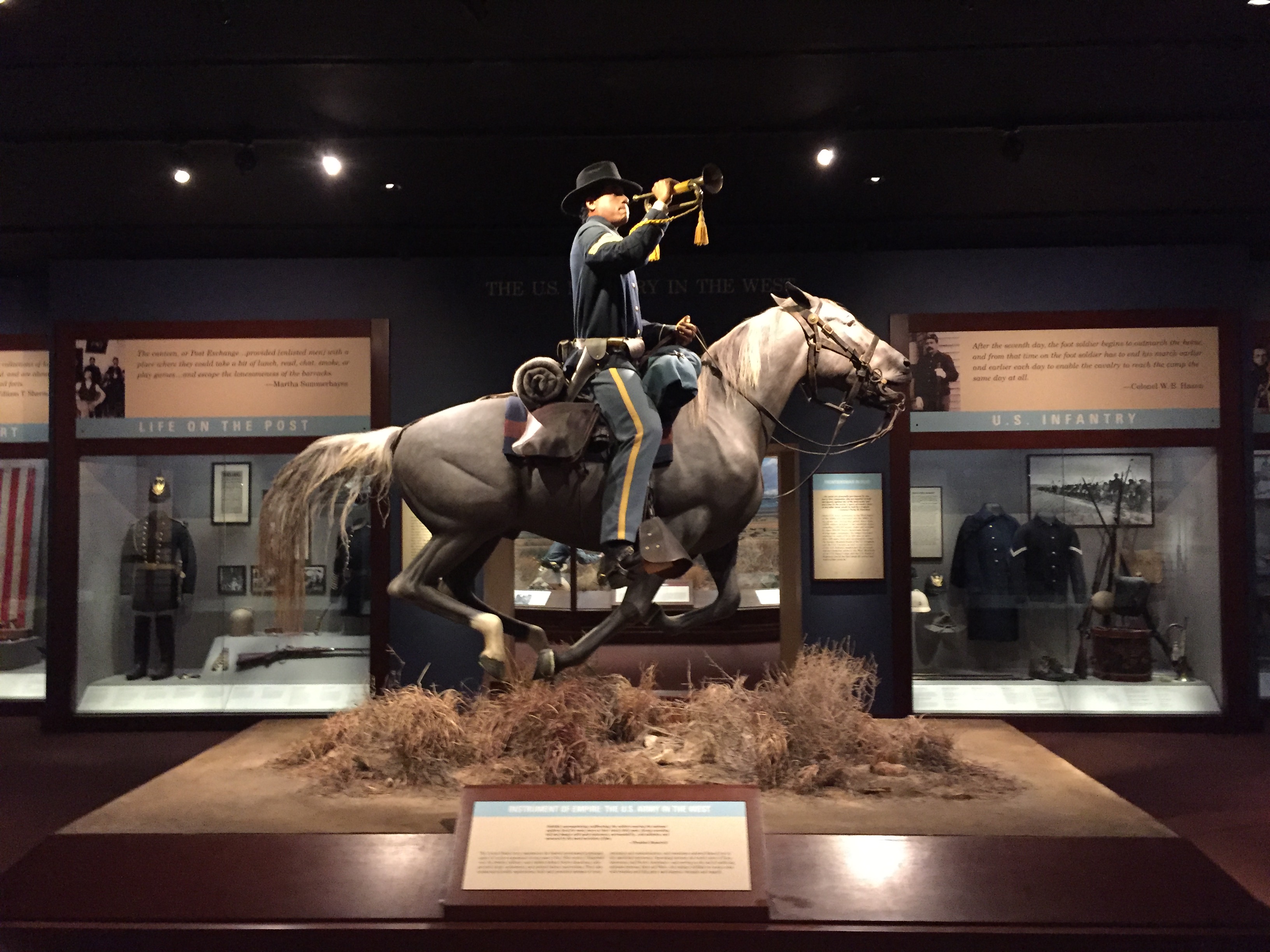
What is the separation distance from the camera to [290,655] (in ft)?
18.8

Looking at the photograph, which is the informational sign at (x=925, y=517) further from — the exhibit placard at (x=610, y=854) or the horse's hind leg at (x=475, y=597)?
the exhibit placard at (x=610, y=854)

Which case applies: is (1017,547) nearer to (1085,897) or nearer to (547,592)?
(547,592)

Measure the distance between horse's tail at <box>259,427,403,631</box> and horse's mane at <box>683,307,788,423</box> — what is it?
128 cm

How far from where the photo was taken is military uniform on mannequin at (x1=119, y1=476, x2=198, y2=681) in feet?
18.9

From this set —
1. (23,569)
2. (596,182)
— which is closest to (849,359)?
(596,182)

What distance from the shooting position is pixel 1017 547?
5.72 metres

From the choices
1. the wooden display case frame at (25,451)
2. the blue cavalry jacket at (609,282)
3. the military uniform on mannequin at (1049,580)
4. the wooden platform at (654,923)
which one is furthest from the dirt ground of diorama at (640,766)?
the wooden display case frame at (25,451)

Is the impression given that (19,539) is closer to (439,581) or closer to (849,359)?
(439,581)

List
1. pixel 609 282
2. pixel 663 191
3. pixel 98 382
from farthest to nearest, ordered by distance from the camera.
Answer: pixel 98 382
pixel 609 282
pixel 663 191

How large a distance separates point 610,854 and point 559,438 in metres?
1.46

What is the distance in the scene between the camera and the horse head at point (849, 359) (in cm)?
355

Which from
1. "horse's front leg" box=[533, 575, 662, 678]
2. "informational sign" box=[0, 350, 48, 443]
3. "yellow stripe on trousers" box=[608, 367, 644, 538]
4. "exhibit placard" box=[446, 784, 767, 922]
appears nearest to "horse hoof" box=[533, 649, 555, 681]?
"horse's front leg" box=[533, 575, 662, 678]

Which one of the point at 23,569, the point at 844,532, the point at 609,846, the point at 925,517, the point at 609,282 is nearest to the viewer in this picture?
the point at 609,846

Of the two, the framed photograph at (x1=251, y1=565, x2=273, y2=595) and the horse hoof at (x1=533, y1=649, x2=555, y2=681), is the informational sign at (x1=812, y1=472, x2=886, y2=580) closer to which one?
the horse hoof at (x1=533, y1=649, x2=555, y2=681)
